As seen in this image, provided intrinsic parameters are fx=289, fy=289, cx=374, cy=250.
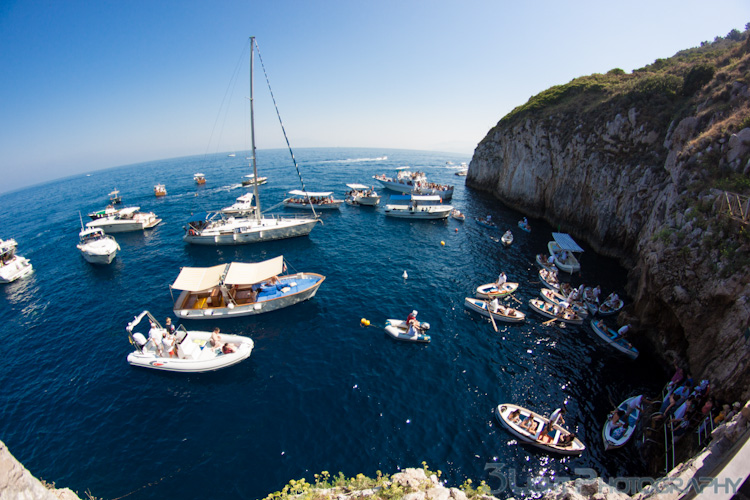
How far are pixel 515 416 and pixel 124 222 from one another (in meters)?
69.0

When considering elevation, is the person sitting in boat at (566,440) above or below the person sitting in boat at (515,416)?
below

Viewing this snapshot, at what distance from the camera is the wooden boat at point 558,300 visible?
95.8 feet

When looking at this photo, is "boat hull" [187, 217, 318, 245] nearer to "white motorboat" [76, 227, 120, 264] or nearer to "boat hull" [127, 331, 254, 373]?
"white motorboat" [76, 227, 120, 264]

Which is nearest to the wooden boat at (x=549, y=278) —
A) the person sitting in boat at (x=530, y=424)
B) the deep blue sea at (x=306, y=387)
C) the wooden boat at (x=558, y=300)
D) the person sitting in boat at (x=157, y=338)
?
the wooden boat at (x=558, y=300)

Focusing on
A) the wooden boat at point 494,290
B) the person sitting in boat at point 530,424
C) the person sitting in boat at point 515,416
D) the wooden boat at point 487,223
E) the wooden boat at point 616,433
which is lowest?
the wooden boat at point 616,433

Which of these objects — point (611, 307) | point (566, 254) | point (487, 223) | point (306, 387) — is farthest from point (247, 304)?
point (487, 223)

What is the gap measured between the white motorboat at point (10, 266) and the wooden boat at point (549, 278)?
68.5 metres

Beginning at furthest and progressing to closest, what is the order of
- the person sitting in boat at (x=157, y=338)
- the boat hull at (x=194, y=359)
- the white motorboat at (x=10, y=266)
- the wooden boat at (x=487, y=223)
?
the wooden boat at (x=487, y=223)
the white motorboat at (x=10, y=266)
the person sitting in boat at (x=157, y=338)
the boat hull at (x=194, y=359)

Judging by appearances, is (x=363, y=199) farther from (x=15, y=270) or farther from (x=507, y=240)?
(x=15, y=270)

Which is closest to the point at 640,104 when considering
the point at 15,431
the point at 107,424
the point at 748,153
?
the point at 748,153

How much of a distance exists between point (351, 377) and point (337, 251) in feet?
81.3

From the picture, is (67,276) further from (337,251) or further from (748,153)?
(748,153)

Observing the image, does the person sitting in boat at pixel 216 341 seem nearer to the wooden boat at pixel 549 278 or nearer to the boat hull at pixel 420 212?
the wooden boat at pixel 549 278

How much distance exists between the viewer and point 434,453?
1714 centimetres
